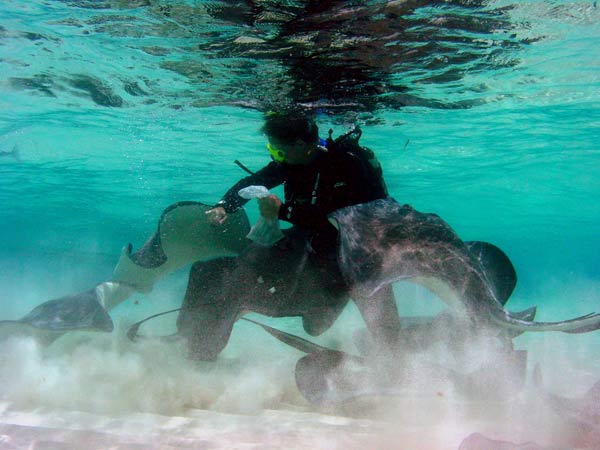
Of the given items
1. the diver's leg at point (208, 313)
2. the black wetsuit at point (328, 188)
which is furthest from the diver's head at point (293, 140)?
the diver's leg at point (208, 313)

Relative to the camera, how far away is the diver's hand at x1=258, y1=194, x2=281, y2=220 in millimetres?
4996

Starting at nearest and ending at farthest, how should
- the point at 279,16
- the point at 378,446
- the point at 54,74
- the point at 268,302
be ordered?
the point at 378,446, the point at 268,302, the point at 279,16, the point at 54,74

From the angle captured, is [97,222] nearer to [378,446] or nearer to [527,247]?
[378,446]

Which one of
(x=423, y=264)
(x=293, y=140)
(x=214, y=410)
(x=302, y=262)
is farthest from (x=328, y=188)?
(x=214, y=410)

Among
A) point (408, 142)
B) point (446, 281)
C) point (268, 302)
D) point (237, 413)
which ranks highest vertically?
point (408, 142)

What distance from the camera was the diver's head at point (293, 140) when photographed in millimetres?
5766

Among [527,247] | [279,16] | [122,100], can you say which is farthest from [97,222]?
[527,247]

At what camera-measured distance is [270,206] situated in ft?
16.7

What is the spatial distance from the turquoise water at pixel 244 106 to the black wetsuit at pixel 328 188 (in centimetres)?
264

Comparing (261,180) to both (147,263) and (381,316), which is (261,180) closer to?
(147,263)

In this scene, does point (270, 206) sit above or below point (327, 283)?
above

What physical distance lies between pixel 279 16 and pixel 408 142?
986 cm

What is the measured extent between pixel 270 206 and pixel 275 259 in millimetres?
958

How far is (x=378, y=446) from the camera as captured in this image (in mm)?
3705
